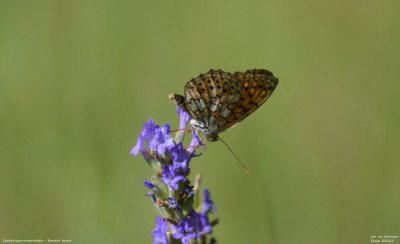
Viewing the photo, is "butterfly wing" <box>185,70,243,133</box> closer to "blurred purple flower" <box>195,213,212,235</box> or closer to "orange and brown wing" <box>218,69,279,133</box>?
"orange and brown wing" <box>218,69,279,133</box>

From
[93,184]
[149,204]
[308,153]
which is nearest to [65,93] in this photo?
[93,184]

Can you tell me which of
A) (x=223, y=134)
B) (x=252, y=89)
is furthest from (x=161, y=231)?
(x=223, y=134)

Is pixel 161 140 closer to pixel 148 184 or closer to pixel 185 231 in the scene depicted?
pixel 148 184

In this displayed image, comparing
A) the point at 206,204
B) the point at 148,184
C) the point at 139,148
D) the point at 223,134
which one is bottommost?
the point at 206,204

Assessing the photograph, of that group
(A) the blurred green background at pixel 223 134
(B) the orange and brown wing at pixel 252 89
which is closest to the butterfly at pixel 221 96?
(B) the orange and brown wing at pixel 252 89

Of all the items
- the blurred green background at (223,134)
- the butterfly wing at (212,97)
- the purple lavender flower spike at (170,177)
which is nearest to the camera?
the purple lavender flower spike at (170,177)

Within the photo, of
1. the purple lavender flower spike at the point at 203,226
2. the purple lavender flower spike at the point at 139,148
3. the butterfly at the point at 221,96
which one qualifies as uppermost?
the butterfly at the point at 221,96

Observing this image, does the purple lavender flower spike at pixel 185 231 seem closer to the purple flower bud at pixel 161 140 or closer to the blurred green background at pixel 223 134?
the purple flower bud at pixel 161 140

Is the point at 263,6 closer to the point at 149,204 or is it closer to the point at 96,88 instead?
the point at 96,88
